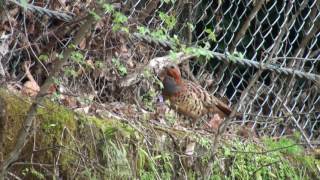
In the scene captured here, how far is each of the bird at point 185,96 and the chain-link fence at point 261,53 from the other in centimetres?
28

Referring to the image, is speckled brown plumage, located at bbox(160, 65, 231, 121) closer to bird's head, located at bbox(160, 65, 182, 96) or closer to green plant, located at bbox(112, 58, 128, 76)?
bird's head, located at bbox(160, 65, 182, 96)

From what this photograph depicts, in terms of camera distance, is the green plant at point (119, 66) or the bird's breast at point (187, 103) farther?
the bird's breast at point (187, 103)

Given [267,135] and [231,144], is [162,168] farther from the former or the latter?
[267,135]

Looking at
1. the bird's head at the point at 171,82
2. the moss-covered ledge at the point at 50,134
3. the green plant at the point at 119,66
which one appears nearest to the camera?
the moss-covered ledge at the point at 50,134

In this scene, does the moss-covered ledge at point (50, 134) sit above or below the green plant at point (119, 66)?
below

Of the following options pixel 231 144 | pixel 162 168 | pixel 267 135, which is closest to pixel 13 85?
pixel 162 168

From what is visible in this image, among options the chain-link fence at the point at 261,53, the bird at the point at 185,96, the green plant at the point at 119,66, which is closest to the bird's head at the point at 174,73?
the bird at the point at 185,96

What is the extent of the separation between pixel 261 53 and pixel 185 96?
628 millimetres

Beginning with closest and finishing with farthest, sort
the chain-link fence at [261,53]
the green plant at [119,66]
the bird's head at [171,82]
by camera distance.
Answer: the green plant at [119,66]
the bird's head at [171,82]
the chain-link fence at [261,53]

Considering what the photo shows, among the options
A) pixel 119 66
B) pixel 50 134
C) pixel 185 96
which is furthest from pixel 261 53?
pixel 50 134

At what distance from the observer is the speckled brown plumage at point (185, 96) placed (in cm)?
595

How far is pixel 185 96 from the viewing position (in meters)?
5.97

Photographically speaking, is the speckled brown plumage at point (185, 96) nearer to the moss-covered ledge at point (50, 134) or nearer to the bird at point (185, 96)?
the bird at point (185, 96)

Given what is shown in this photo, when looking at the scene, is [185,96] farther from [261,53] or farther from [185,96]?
[261,53]
